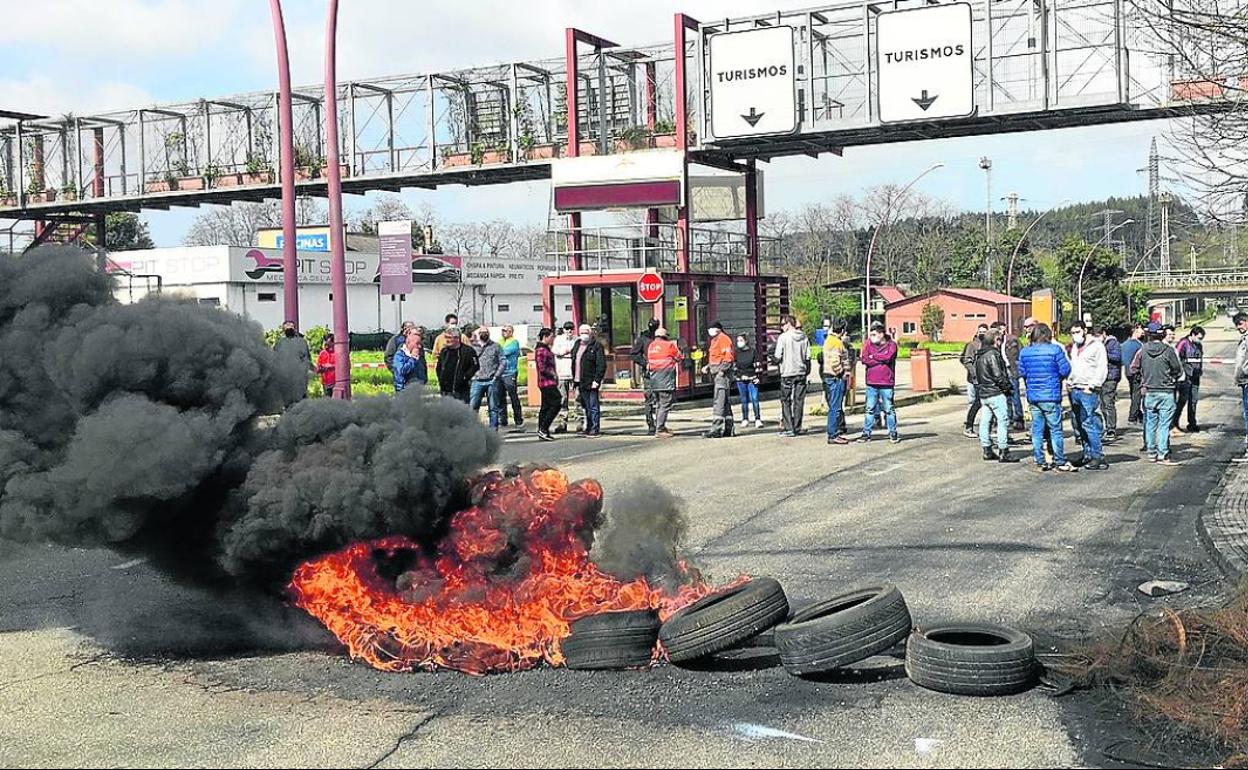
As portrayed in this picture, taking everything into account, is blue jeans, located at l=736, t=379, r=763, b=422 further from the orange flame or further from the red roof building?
the red roof building

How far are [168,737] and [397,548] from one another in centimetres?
165

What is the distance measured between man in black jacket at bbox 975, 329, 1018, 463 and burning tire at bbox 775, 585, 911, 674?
29.0 feet

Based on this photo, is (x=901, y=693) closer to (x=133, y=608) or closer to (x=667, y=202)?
(x=133, y=608)

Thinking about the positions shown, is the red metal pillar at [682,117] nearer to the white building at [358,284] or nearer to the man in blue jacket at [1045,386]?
the man in blue jacket at [1045,386]

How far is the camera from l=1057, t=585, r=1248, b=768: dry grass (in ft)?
16.9

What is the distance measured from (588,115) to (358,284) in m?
29.1

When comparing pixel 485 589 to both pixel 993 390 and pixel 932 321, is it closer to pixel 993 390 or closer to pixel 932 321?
pixel 993 390

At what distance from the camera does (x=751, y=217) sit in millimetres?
29219

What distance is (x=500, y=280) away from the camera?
6675cm

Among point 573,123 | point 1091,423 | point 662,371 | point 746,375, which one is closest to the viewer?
point 1091,423

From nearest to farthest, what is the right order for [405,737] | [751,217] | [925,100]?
[405,737], [925,100], [751,217]

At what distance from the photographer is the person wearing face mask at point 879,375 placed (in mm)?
16438

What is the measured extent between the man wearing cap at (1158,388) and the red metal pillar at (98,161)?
33619mm

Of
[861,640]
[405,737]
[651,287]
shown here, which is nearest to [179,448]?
[405,737]
